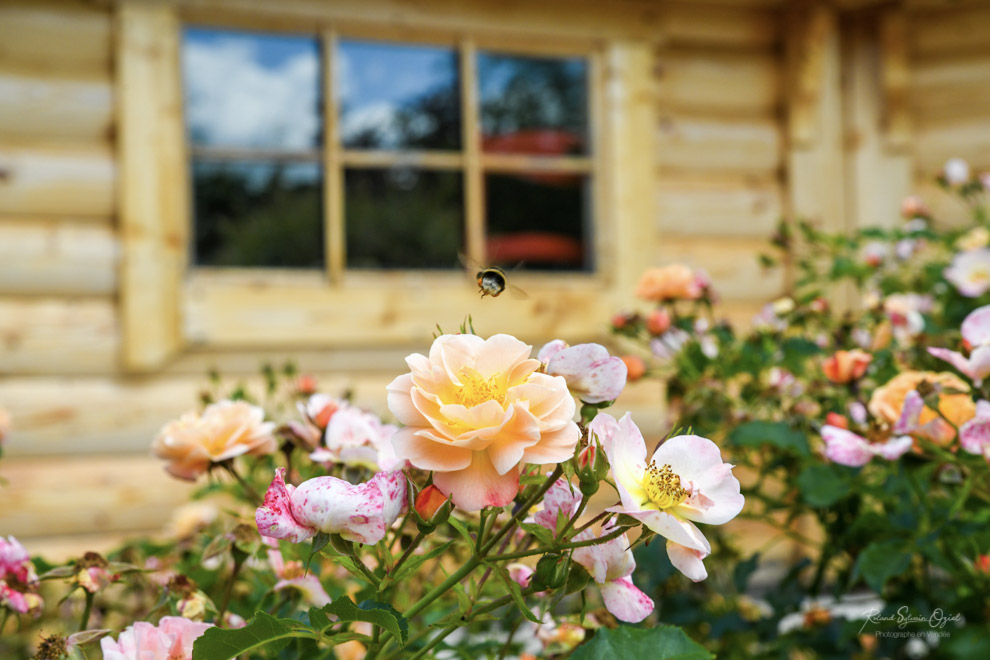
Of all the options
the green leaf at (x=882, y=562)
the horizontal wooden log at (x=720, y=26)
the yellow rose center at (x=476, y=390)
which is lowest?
the green leaf at (x=882, y=562)

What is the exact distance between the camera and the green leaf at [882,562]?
3.14 feet

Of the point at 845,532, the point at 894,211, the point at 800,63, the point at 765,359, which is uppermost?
the point at 800,63

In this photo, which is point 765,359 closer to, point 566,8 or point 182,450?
point 182,450

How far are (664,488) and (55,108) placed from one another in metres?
2.37

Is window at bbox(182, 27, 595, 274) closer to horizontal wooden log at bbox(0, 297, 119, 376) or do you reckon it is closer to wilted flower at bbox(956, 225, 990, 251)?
horizontal wooden log at bbox(0, 297, 119, 376)

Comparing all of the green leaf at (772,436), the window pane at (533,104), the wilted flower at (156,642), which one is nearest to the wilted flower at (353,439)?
the wilted flower at (156,642)

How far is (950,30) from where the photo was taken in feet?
9.99

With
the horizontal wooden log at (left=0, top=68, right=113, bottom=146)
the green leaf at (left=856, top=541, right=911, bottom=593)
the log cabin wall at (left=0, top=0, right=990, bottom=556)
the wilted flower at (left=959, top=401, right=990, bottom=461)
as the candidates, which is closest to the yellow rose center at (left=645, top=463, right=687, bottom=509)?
the wilted flower at (left=959, top=401, right=990, bottom=461)

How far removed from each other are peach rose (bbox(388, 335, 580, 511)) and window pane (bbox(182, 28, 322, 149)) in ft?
7.49

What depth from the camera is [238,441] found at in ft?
2.60

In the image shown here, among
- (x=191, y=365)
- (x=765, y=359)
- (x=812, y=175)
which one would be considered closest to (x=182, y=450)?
(x=765, y=359)

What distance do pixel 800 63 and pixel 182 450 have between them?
269 centimetres

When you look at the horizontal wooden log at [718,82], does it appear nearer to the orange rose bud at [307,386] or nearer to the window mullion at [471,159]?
the window mullion at [471,159]

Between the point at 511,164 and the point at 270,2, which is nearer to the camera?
the point at 270,2
